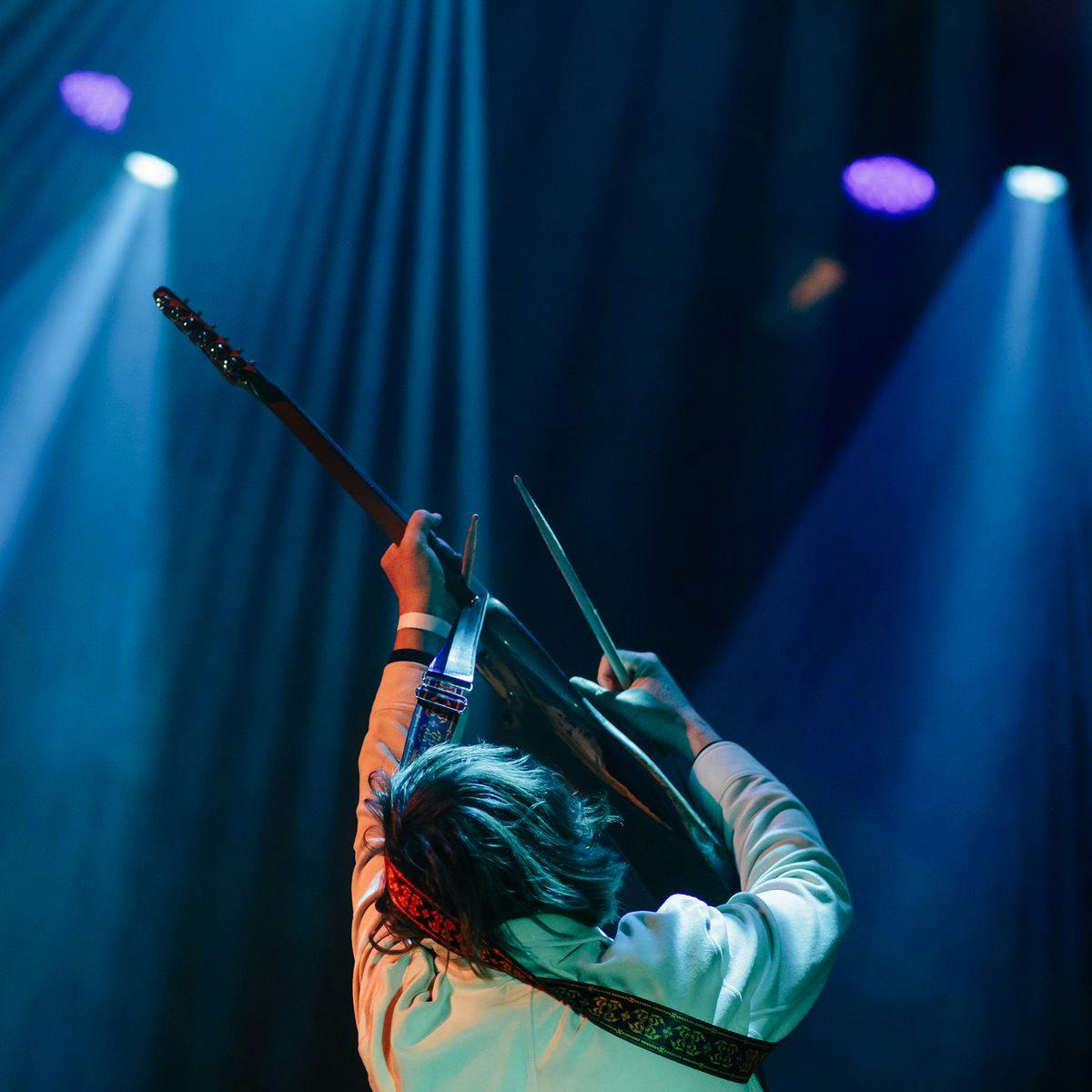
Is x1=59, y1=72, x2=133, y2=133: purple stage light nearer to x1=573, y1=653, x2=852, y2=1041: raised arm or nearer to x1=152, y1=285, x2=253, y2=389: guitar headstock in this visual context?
x1=152, y1=285, x2=253, y2=389: guitar headstock

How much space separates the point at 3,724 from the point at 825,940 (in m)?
2.34

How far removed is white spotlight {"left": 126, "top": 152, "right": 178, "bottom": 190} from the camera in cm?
296

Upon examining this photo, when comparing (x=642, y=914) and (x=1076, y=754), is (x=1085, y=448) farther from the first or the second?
(x=642, y=914)

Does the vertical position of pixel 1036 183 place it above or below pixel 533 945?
above

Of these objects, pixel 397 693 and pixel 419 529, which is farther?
pixel 419 529

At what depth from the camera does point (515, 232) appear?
123 inches

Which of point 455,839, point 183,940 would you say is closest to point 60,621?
→ point 183,940

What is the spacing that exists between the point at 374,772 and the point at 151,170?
2.66m

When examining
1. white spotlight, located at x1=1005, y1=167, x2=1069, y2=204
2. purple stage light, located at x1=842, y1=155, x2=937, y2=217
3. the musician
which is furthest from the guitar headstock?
white spotlight, located at x1=1005, y1=167, x2=1069, y2=204

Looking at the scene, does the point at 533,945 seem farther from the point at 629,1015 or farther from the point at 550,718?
the point at 550,718

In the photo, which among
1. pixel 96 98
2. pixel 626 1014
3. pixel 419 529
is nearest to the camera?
pixel 626 1014

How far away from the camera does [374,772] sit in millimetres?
1151

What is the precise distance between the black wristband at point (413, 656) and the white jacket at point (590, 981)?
38 centimetres

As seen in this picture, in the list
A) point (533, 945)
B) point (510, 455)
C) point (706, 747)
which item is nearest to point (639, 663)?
point (706, 747)
